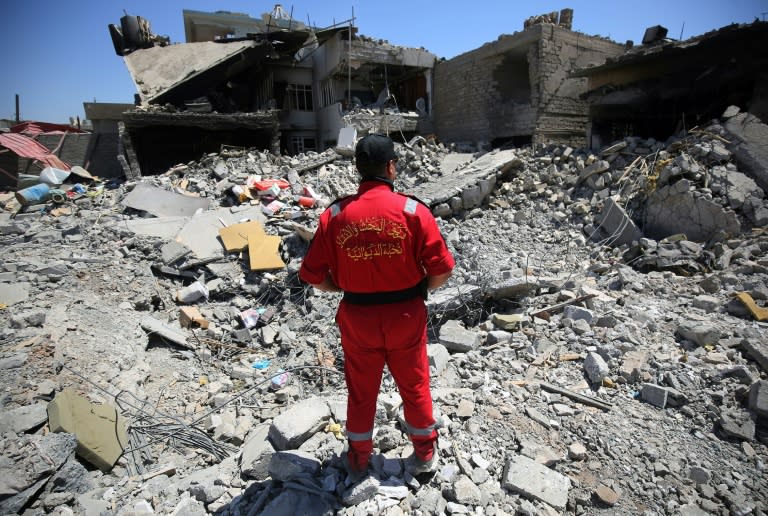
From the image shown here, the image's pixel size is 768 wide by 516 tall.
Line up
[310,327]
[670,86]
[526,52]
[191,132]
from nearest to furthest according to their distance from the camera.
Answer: [310,327]
[670,86]
[526,52]
[191,132]

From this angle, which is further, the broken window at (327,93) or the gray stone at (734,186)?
the broken window at (327,93)

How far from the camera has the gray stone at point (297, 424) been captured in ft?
7.35

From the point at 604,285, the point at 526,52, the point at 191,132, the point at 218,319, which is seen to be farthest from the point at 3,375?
the point at 526,52

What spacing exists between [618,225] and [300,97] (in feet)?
44.0

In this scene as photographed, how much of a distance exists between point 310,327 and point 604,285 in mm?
3887

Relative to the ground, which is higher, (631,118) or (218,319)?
(631,118)

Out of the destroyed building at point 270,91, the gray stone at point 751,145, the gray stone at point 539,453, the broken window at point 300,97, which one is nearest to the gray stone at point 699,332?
the gray stone at point 539,453

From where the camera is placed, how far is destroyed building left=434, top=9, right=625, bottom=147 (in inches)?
376

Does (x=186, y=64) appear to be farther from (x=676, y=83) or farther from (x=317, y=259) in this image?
(x=676, y=83)

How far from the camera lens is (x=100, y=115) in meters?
13.2

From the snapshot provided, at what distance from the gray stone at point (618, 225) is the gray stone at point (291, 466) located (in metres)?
5.82

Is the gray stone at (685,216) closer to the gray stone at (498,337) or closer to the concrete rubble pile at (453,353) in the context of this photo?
the concrete rubble pile at (453,353)

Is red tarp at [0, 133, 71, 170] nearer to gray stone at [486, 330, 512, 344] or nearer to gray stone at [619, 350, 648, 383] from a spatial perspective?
gray stone at [486, 330, 512, 344]

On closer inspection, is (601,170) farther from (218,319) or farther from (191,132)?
(191,132)
